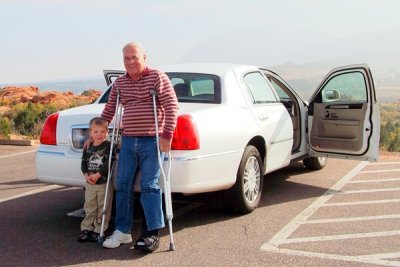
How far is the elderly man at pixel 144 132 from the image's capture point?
438 centimetres

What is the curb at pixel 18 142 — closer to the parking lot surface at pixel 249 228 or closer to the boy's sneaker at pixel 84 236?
the parking lot surface at pixel 249 228

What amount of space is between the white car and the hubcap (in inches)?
0.4

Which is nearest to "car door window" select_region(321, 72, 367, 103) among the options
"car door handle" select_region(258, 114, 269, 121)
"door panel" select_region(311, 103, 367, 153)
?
"door panel" select_region(311, 103, 367, 153)

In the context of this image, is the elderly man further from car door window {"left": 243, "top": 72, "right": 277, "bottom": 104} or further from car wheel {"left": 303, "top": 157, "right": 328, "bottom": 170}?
car wheel {"left": 303, "top": 157, "right": 328, "bottom": 170}

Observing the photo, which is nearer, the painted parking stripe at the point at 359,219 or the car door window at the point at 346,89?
the painted parking stripe at the point at 359,219

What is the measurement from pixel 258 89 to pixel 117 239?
2631mm

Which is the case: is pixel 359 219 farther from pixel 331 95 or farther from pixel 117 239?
pixel 117 239

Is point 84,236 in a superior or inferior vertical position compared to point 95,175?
inferior

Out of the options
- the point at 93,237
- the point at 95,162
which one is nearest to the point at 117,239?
the point at 93,237

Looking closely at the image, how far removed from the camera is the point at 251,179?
5625 mm

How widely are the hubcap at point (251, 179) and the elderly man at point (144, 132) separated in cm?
134

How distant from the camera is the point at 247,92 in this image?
585 cm

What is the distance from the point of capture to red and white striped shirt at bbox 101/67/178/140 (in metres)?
4.37

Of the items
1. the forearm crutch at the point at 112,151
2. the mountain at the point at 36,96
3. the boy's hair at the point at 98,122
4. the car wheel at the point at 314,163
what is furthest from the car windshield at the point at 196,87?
the mountain at the point at 36,96
